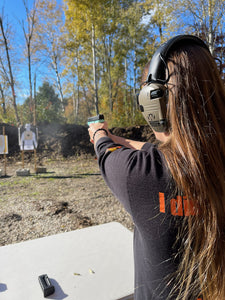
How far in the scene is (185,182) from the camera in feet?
1.44

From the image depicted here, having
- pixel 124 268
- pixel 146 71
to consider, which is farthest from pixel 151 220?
pixel 124 268

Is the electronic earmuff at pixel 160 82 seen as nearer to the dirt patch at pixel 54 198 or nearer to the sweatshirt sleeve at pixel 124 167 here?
the sweatshirt sleeve at pixel 124 167

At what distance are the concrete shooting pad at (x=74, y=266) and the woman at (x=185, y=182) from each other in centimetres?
40

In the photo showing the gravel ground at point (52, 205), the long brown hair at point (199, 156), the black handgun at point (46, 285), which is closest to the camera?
the long brown hair at point (199, 156)

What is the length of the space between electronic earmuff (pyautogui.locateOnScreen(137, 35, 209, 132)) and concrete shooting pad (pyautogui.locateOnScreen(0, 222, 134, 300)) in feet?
2.11

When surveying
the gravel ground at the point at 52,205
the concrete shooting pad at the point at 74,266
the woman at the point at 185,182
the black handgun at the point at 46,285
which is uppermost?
the woman at the point at 185,182

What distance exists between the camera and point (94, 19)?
8.72 metres

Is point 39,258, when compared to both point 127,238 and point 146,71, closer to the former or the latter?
point 127,238

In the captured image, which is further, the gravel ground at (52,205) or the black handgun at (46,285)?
the gravel ground at (52,205)

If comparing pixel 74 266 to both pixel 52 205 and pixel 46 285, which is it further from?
pixel 52 205

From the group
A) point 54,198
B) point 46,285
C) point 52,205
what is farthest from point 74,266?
point 54,198

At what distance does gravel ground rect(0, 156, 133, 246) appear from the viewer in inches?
99.5

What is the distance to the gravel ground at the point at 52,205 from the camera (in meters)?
2.53

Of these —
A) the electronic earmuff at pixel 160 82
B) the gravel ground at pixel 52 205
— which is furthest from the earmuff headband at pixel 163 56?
the gravel ground at pixel 52 205
